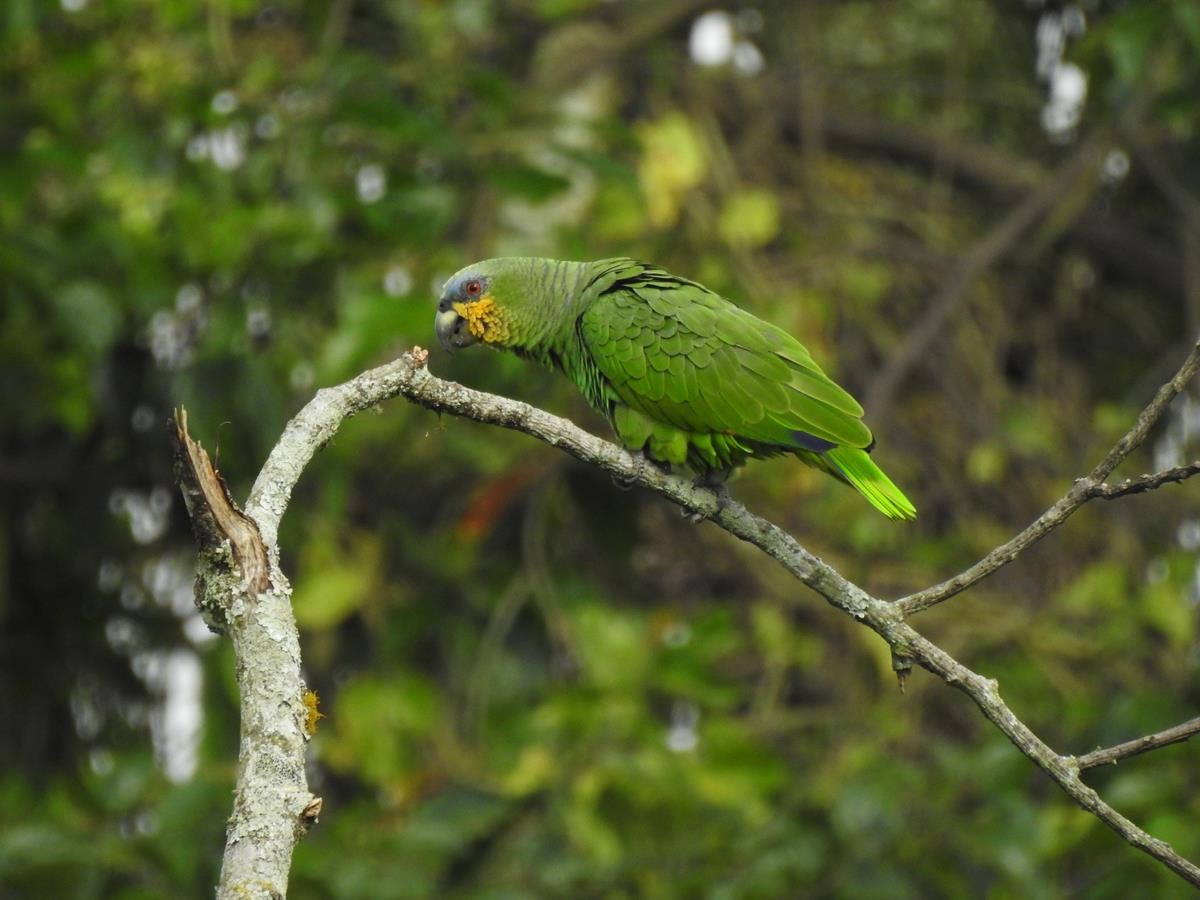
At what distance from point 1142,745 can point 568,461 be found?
3.96m

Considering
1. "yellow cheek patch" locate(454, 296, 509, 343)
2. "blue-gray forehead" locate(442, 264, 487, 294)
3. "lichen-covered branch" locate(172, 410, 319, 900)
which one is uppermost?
"blue-gray forehead" locate(442, 264, 487, 294)

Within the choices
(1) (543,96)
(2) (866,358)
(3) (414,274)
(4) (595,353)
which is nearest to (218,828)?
(3) (414,274)

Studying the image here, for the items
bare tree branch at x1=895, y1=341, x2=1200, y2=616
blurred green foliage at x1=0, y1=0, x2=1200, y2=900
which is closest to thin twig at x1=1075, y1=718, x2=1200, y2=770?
bare tree branch at x1=895, y1=341, x2=1200, y2=616

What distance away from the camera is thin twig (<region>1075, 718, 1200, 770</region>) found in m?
2.50

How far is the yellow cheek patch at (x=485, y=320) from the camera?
14.5 feet

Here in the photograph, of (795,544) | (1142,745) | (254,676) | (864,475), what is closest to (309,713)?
(254,676)

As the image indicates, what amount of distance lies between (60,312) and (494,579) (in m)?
2.20

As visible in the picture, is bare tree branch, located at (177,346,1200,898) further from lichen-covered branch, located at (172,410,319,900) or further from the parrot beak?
the parrot beak

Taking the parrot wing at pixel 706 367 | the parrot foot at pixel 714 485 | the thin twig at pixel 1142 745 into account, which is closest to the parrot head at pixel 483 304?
the parrot wing at pixel 706 367

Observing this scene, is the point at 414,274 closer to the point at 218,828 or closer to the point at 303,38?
the point at 303,38

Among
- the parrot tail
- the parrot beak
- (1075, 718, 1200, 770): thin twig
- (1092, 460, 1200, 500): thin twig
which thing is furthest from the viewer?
the parrot beak

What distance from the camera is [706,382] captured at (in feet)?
13.0

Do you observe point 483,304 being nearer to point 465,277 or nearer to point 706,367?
point 465,277

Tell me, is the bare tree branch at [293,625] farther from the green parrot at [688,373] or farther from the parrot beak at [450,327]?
the parrot beak at [450,327]
